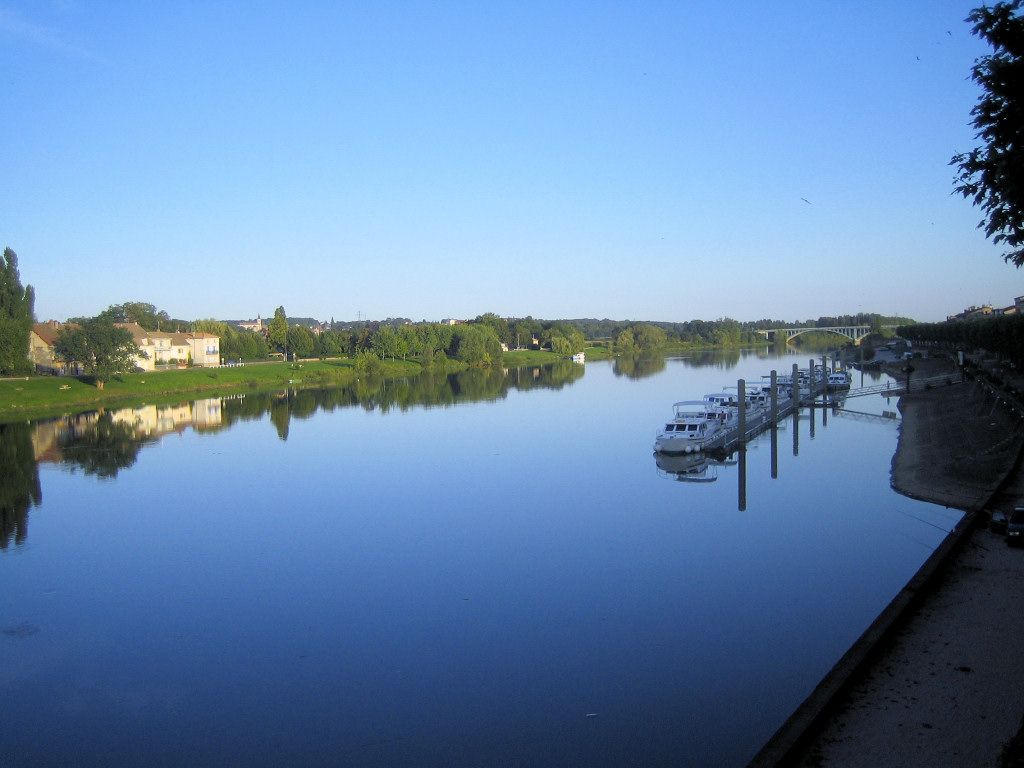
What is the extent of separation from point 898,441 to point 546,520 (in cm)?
1694

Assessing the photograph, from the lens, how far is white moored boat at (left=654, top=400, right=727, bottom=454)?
2578 centimetres

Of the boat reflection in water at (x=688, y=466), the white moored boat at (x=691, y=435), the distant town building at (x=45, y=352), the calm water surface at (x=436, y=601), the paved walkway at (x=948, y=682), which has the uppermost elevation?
the distant town building at (x=45, y=352)

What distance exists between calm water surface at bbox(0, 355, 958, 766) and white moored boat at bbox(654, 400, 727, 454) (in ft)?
2.82

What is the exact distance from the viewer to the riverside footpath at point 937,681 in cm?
718

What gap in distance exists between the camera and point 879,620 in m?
10.1

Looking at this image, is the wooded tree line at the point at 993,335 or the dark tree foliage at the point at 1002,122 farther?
the wooded tree line at the point at 993,335

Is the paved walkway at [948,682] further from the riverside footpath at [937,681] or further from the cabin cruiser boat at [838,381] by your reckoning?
the cabin cruiser boat at [838,381]

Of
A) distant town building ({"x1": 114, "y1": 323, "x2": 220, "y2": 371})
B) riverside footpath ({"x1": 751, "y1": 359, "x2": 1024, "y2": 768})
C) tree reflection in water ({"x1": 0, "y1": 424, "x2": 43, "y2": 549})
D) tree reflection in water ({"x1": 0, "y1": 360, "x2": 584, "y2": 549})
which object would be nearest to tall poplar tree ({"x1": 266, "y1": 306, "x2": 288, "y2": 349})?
distant town building ({"x1": 114, "y1": 323, "x2": 220, "y2": 371})

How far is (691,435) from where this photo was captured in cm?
2645

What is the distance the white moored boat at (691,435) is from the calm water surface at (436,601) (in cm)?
86

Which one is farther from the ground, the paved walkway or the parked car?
the parked car

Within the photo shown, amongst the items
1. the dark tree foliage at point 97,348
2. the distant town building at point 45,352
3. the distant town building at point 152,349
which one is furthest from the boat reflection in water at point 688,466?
the distant town building at point 45,352

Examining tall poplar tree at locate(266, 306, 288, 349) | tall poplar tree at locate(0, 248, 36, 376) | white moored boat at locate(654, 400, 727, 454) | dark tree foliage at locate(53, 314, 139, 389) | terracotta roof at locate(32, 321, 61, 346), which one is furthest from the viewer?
tall poplar tree at locate(266, 306, 288, 349)

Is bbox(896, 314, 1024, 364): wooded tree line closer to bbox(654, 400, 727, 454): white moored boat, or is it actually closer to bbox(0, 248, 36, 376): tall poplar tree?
bbox(654, 400, 727, 454): white moored boat
